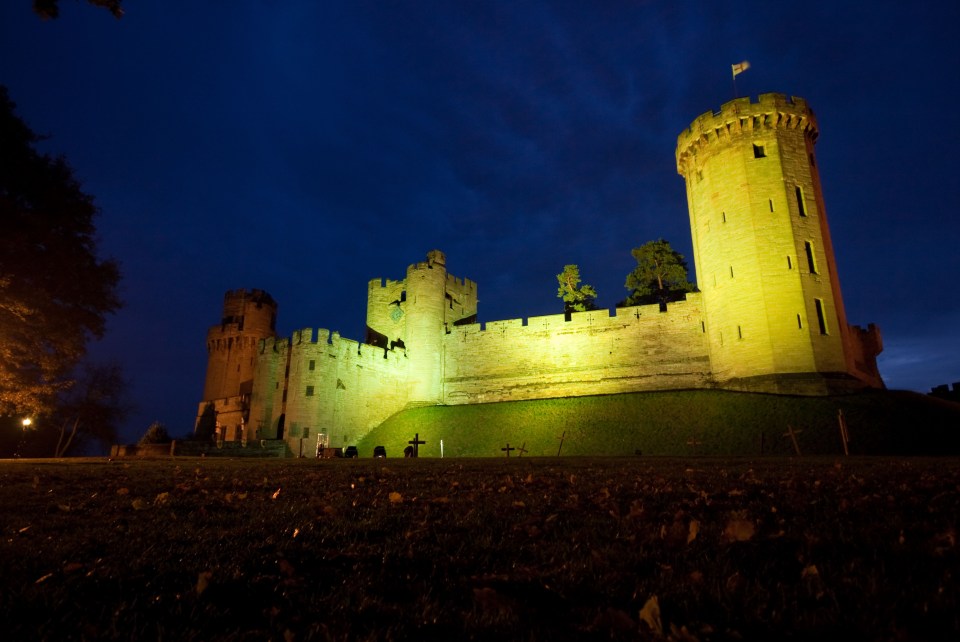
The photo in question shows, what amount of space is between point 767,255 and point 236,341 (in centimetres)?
4486

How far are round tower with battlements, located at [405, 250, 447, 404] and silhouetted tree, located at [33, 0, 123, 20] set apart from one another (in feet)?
111

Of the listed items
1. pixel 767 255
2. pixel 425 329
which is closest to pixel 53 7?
pixel 767 255

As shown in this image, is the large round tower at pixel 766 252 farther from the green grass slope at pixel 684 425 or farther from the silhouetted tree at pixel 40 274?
the silhouetted tree at pixel 40 274

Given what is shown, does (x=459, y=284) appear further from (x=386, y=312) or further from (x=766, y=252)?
(x=766, y=252)

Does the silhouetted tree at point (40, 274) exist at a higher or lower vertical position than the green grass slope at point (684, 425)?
higher

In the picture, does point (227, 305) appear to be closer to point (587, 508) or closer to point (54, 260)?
point (54, 260)

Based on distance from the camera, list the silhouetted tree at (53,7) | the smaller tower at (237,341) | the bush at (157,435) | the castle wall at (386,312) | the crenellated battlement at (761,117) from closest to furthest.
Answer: the silhouetted tree at (53,7)
the crenellated battlement at (761,117)
the bush at (157,435)
the castle wall at (386,312)
the smaller tower at (237,341)

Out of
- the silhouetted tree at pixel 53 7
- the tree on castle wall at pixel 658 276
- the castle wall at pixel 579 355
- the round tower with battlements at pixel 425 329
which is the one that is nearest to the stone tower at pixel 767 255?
the castle wall at pixel 579 355

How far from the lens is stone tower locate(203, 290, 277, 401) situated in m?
51.2

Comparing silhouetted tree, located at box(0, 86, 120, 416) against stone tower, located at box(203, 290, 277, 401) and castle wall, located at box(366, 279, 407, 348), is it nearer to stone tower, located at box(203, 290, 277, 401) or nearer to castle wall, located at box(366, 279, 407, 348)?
castle wall, located at box(366, 279, 407, 348)

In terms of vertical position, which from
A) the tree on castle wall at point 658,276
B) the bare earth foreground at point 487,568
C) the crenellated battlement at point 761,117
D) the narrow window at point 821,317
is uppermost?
the crenellated battlement at point 761,117

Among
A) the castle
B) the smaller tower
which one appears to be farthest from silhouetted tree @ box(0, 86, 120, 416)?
the smaller tower

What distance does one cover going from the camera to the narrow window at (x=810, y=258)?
94.1 feet

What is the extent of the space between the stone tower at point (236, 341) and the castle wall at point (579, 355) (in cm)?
2247
